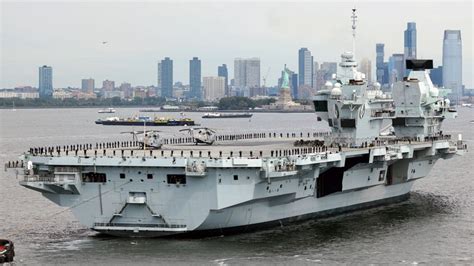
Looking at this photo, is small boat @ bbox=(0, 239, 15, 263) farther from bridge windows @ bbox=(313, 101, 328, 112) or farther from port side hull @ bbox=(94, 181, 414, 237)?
bridge windows @ bbox=(313, 101, 328, 112)

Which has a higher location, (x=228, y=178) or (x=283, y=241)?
(x=228, y=178)

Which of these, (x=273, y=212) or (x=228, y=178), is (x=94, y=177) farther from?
(x=273, y=212)

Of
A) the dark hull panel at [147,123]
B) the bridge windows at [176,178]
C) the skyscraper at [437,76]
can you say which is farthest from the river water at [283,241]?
the skyscraper at [437,76]

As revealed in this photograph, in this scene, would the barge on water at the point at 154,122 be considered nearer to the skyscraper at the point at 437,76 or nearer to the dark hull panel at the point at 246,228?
the skyscraper at the point at 437,76

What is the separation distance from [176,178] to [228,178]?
1.90 metres

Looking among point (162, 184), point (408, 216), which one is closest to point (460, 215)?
point (408, 216)

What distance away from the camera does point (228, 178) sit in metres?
33.0

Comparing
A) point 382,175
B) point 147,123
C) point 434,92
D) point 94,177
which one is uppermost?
point 434,92

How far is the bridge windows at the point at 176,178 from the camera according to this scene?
33250 mm

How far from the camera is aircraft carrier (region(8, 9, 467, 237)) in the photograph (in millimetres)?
33062

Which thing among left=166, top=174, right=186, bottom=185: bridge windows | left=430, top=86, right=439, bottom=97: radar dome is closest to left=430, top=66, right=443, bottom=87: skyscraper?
left=430, top=86, right=439, bottom=97: radar dome

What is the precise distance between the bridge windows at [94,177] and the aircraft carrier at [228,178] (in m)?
0.04

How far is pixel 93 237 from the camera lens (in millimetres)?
34625

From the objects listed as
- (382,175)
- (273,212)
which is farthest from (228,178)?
(382,175)
